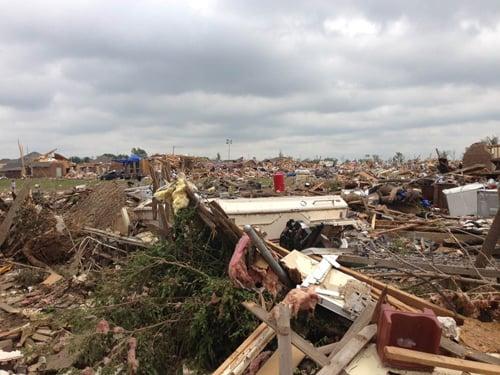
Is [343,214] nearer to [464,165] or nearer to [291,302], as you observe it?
[291,302]

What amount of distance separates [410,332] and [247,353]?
1.24 m

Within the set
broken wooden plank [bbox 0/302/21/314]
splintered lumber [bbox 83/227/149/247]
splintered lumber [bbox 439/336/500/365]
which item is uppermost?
splintered lumber [bbox 83/227/149/247]

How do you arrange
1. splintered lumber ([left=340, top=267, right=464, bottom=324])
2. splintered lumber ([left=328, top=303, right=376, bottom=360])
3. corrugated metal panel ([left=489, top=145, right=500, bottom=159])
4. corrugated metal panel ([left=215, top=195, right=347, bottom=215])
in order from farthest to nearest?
corrugated metal panel ([left=489, top=145, right=500, bottom=159]), corrugated metal panel ([left=215, top=195, right=347, bottom=215]), splintered lumber ([left=340, top=267, right=464, bottom=324]), splintered lumber ([left=328, top=303, right=376, bottom=360])

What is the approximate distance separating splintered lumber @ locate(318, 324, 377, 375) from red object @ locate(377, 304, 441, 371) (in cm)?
13

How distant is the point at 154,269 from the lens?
4.86m

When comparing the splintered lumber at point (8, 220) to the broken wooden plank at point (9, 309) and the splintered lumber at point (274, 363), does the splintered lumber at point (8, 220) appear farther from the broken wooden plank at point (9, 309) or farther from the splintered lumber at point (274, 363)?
the splintered lumber at point (274, 363)

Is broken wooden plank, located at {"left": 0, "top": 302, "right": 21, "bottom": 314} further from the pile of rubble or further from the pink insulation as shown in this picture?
the pink insulation

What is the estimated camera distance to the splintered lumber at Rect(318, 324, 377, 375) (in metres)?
2.87

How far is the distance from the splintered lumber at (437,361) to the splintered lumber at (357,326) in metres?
0.42

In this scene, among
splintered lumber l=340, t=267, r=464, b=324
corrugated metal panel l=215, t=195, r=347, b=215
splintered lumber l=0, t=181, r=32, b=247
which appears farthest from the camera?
splintered lumber l=0, t=181, r=32, b=247

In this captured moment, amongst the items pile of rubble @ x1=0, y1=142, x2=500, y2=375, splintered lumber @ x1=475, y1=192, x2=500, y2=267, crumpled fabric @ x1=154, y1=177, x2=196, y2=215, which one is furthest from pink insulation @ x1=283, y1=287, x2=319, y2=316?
splintered lumber @ x1=475, y1=192, x2=500, y2=267

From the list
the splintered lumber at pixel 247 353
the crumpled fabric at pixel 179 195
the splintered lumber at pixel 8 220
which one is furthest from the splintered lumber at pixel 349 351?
the splintered lumber at pixel 8 220

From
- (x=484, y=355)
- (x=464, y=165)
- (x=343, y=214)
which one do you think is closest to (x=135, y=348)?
(x=484, y=355)

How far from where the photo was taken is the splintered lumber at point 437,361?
8.90 ft
